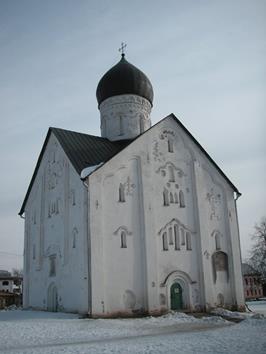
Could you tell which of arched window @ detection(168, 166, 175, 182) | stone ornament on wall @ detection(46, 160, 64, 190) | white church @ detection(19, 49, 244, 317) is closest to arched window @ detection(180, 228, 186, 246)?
white church @ detection(19, 49, 244, 317)

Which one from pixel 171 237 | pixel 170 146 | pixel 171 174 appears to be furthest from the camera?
pixel 170 146

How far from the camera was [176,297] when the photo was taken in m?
19.6

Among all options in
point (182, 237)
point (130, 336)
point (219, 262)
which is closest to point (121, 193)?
point (182, 237)

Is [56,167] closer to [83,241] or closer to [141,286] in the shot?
[83,241]

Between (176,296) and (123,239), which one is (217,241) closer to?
(176,296)

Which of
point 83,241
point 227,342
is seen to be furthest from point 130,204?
point 227,342

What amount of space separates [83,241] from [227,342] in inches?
374

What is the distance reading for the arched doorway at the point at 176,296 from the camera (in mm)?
19406

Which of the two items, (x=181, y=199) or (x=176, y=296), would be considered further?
(x=181, y=199)

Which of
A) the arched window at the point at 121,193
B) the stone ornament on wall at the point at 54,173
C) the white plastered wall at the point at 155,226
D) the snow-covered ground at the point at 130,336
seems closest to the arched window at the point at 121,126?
the white plastered wall at the point at 155,226

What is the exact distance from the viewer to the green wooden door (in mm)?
19406

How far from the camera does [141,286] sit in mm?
18547

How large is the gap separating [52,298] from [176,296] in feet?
Answer: 21.9

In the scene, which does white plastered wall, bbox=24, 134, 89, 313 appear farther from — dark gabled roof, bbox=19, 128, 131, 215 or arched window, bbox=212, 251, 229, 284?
arched window, bbox=212, 251, 229, 284
